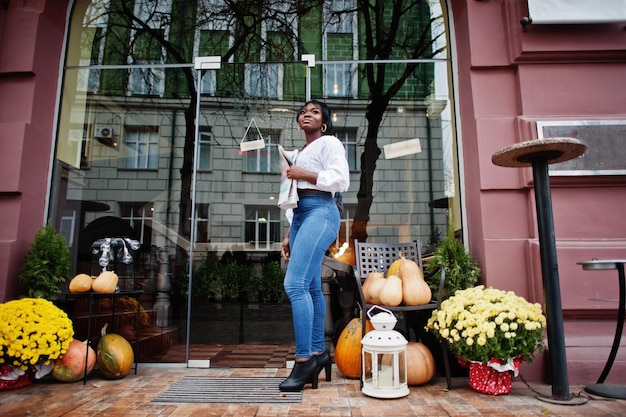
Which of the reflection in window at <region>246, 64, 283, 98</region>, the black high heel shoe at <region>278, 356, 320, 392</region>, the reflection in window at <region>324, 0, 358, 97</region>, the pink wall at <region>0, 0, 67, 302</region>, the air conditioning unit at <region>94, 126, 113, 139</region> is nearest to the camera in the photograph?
the black high heel shoe at <region>278, 356, 320, 392</region>

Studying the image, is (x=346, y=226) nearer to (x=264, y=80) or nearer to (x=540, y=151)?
(x=264, y=80)

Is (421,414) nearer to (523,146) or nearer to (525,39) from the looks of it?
(523,146)

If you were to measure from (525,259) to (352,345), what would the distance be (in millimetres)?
1580

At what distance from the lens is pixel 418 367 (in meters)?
3.06

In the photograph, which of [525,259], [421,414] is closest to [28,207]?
[421,414]

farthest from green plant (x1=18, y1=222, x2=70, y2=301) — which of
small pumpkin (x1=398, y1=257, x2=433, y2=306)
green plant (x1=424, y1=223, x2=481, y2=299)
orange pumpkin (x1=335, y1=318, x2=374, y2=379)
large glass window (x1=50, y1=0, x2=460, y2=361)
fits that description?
green plant (x1=424, y1=223, x2=481, y2=299)

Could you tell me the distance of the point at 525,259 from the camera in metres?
3.54

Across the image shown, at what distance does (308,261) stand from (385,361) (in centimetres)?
83

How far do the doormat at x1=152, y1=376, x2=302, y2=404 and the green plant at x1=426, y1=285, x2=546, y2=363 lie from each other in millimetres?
1134

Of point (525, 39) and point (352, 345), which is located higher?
point (525, 39)

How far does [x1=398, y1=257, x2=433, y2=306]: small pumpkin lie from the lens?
318 cm

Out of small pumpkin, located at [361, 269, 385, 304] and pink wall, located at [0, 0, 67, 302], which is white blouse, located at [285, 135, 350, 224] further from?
pink wall, located at [0, 0, 67, 302]

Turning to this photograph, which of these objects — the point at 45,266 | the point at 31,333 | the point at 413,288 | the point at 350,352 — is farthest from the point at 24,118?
the point at 413,288

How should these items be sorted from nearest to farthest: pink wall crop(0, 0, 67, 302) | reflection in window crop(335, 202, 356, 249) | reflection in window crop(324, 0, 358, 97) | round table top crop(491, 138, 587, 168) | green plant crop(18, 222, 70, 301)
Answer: round table top crop(491, 138, 587, 168) < green plant crop(18, 222, 70, 301) < pink wall crop(0, 0, 67, 302) < reflection in window crop(324, 0, 358, 97) < reflection in window crop(335, 202, 356, 249)
